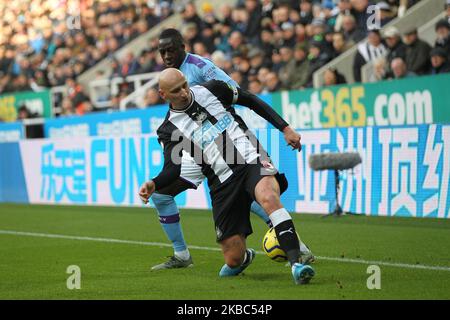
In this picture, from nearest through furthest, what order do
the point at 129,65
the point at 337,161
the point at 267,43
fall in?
the point at 337,161
the point at 267,43
the point at 129,65

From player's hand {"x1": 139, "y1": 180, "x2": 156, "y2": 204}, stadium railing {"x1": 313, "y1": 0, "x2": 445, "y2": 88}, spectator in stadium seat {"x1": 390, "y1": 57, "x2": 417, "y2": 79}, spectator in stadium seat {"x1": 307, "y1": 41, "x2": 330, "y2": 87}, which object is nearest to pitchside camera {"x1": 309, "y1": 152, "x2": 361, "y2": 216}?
spectator in stadium seat {"x1": 390, "y1": 57, "x2": 417, "y2": 79}

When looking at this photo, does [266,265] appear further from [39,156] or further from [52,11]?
[52,11]

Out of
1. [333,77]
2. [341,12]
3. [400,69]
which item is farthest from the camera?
[341,12]

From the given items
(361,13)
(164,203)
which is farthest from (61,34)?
(164,203)

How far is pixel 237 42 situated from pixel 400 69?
553cm

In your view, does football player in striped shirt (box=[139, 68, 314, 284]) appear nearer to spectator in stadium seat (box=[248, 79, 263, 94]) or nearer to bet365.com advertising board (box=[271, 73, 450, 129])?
bet365.com advertising board (box=[271, 73, 450, 129])

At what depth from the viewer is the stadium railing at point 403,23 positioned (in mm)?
16156

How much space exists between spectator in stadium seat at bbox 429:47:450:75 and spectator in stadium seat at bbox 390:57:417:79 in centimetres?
42

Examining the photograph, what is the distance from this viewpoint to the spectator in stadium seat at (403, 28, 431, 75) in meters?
14.5

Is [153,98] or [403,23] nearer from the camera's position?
[403,23]

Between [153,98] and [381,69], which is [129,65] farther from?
[381,69]

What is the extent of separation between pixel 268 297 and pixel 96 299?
4.22 ft

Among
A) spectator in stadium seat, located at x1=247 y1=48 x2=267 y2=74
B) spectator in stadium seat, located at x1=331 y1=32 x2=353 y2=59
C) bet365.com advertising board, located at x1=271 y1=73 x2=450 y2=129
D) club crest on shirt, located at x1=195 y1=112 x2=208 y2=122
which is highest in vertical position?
spectator in stadium seat, located at x1=331 y1=32 x2=353 y2=59

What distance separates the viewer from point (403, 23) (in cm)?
1630
